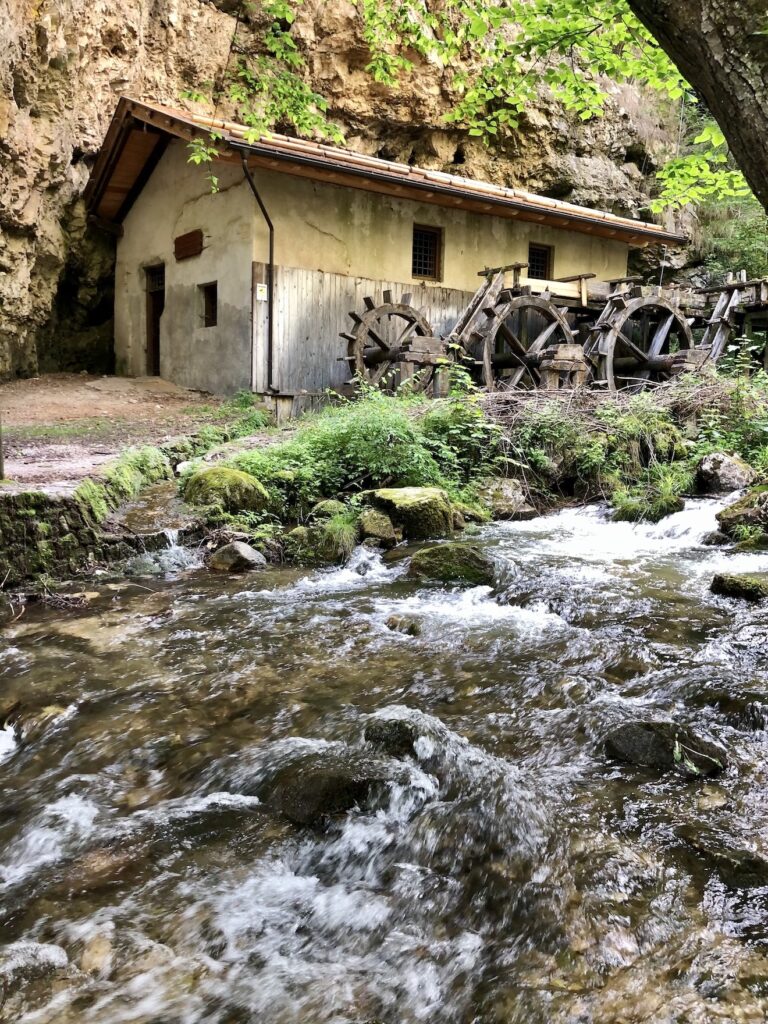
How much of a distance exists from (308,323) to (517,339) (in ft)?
14.3

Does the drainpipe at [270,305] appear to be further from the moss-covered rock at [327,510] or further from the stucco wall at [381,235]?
the moss-covered rock at [327,510]

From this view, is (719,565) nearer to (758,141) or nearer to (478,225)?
(758,141)

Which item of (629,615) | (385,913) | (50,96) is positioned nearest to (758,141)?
(385,913)

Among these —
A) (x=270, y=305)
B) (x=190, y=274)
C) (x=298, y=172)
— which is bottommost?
(x=270, y=305)

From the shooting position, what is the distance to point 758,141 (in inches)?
84.6

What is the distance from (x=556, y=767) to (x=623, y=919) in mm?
898

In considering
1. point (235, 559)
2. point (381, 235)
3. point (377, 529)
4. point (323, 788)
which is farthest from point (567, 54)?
point (323, 788)

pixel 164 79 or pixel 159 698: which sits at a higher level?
pixel 164 79

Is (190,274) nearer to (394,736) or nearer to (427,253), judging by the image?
(427,253)

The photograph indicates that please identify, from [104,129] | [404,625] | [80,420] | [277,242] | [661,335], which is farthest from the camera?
[661,335]

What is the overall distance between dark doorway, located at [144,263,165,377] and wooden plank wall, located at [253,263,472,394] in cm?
402

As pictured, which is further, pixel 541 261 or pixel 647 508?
pixel 541 261

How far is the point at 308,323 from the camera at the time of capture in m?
13.0

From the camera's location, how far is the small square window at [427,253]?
1461 centimetres
